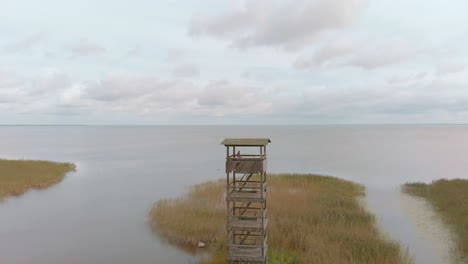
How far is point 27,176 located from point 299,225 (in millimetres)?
43224

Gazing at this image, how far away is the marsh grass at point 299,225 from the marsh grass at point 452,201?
21.0 ft

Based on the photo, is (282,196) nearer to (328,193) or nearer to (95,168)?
(328,193)

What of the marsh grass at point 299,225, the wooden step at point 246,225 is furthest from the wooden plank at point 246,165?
the marsh grass at point 299,225

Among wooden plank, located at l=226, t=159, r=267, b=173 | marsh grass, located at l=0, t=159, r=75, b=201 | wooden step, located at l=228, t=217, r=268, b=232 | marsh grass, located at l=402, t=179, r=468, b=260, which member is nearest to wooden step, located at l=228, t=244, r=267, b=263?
wooden step, located at l=228, t=217, r=268, b=232

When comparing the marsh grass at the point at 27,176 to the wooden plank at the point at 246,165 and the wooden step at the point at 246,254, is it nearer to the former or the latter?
the wooden step at the point at 246,254

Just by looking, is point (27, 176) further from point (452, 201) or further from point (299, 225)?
point (452, 201)

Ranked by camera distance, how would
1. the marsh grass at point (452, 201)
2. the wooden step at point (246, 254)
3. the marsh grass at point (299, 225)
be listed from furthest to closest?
1. the marsh grass at point (452, 201)
2. the marsh grass at point (299, 225)
3. the wooden step at point (246, 254)

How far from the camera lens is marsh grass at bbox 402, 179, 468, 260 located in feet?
90.0

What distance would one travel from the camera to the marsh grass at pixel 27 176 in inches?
1698

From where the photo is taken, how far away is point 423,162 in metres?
82.2

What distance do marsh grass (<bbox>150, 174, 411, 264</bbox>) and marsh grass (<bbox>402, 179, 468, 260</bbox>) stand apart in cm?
640

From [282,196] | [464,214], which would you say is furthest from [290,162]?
[464,214]

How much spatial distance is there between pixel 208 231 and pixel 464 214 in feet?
75.8

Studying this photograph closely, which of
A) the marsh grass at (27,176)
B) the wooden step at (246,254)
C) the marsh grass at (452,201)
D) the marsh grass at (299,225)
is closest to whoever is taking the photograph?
the wooden step at (246,254)
